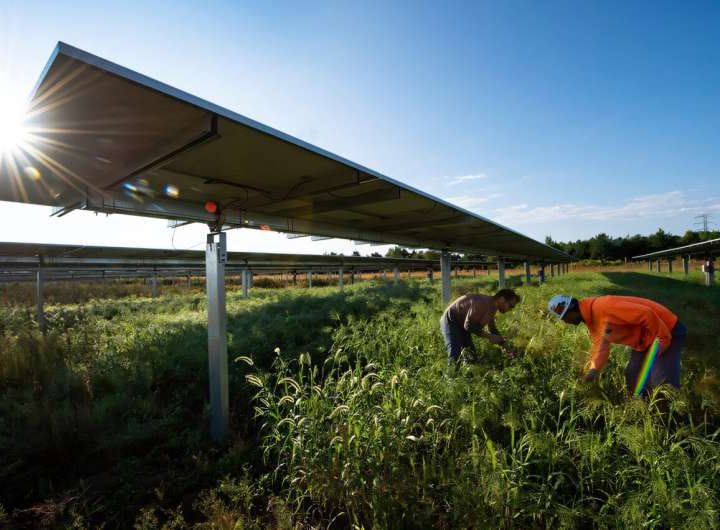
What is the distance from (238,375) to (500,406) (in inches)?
147

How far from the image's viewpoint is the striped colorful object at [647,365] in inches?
145

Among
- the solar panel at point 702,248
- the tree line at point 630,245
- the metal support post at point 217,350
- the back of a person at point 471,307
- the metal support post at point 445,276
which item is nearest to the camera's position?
the metal support post at point 217,350

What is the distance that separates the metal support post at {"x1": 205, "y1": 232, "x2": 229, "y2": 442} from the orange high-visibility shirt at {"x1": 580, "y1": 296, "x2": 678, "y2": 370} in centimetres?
394

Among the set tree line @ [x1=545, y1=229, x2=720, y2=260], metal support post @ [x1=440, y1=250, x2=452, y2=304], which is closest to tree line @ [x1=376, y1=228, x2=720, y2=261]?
tree line @ [x1=545, y1=229, x2=720, y2=260]

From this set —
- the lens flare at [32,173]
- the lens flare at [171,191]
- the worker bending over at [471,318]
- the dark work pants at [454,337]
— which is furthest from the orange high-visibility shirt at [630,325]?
the lens flare at [32,173]

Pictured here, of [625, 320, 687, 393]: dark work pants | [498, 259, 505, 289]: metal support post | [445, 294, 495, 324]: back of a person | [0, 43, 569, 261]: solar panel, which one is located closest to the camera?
[0, 43, 569, 261]: solar panel

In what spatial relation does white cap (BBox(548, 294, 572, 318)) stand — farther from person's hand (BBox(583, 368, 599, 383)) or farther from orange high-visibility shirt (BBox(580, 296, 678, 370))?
person's hand (BBox(583, 368, 599, 383))

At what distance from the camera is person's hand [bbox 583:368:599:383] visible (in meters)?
3.71

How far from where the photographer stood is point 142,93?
2.06 m

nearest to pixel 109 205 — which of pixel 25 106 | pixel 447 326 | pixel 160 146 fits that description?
pixel 160 146

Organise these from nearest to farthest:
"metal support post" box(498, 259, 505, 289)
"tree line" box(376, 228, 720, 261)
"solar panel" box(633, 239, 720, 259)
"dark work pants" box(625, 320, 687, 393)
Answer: "dark work pants" box(625, 320, 687, 393)
"solar panel" box(633, 239, 720, 259)
"metal support post" box(498, 259, 505, 289)
"tree line" box(376, 228, 720, 261)

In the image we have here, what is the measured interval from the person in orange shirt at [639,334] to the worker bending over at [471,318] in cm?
102

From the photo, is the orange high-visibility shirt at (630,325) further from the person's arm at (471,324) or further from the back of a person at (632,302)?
the person's arm at (471,324)

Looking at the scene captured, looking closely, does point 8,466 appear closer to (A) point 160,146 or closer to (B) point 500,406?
(A) point 160,146
